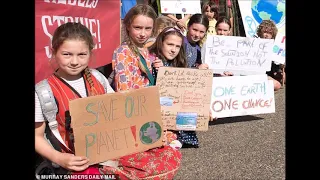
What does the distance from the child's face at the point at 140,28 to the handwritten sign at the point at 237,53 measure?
4.16 feet

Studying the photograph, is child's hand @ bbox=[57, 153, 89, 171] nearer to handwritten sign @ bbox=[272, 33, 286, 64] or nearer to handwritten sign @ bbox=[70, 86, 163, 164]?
handwritten sign @ bbox=[70, 86, 163, 164]

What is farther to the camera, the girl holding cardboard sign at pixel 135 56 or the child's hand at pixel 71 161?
the girl holding cardboard sign at pixel 135 56

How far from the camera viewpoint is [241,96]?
14.8ft

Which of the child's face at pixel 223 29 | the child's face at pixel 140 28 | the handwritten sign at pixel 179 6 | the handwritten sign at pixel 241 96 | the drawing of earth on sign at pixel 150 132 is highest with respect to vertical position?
the handwritten sign at pixel 179 6

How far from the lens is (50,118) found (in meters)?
2.26

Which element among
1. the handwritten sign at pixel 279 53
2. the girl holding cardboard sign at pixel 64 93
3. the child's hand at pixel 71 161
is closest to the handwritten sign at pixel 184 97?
the girl holding cardboard sign at pixel 64 93

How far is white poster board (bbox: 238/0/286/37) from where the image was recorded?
7605 mm

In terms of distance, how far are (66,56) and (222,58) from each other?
2.48 m

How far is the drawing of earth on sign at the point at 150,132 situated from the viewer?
100 inches

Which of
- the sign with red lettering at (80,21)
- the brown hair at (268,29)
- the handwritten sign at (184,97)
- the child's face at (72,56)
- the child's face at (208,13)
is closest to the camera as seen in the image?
the child's face at (72,56)

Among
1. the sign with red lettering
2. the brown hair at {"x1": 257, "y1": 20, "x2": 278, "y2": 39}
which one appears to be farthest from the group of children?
the brown hair at {"x1": 257, "y1": 20, "x2": 278, "y2": 39}

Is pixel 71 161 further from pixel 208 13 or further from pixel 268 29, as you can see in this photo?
pixel 208 13

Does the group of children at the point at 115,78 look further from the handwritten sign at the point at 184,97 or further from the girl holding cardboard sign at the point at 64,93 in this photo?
the handwritten sign at the point at 184,97

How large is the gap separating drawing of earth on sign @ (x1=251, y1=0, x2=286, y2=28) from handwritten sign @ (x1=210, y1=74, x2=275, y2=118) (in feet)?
11.0
